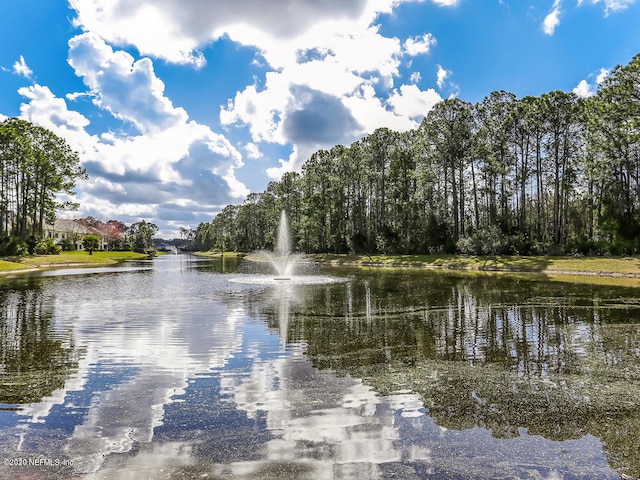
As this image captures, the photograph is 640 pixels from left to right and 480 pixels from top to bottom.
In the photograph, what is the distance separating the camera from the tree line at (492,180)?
4081 cm

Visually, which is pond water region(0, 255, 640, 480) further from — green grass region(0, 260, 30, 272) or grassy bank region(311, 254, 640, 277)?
green grass region(0, 260, 30, 272)

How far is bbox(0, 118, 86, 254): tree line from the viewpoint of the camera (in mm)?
55219

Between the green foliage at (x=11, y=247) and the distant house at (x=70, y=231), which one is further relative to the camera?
the distant house at (x=70, y=231)

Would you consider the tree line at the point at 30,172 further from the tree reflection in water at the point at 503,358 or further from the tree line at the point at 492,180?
the tree reflection in water at the point at 503,358

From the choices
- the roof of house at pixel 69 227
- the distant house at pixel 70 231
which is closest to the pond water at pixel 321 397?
the distant house at pixel 70 231

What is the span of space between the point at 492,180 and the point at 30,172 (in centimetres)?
6607

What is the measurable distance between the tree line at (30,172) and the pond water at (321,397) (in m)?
53.7

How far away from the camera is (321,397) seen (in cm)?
664

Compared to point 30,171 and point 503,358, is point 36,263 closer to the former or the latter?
point 30,171

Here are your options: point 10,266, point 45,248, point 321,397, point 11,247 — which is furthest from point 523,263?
point 45,248

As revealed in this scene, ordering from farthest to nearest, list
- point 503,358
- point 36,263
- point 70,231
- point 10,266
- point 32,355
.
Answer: point 70,231 → point 36,263 → point 10,266 → point 32,355 → point 503,358

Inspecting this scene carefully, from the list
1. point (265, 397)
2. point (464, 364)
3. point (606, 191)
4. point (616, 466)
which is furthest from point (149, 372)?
point (606, 191)

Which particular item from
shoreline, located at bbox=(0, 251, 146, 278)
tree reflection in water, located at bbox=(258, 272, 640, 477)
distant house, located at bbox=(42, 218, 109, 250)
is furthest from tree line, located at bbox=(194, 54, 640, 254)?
distant house, located at bbox=(42, 218, 109, 250)

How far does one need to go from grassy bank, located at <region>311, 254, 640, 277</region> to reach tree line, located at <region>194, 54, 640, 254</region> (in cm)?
366
